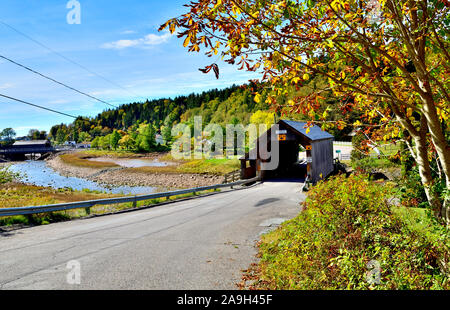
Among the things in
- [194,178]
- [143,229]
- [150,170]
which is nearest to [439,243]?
[143,229]

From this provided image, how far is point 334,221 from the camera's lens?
6.47 metres

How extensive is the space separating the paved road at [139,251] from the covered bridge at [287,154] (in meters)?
12.2

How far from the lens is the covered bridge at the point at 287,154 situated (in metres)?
25.1

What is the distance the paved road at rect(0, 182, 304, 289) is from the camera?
608 cm

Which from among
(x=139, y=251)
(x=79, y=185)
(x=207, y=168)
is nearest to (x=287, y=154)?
(x=139, y=251)

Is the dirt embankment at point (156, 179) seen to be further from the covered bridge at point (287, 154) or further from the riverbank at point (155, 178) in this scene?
the covered bridge at point (287, 154)

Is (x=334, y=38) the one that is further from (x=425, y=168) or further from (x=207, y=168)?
(x=207, y=168)

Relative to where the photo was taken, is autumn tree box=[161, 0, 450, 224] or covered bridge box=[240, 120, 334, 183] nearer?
autumn tree box=[161, 0, 450, 224]

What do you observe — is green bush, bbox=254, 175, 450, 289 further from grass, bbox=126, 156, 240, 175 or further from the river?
grass, bbox=126, 156, 240, 175

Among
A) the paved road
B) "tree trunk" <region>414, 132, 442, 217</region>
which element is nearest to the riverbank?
the paved road

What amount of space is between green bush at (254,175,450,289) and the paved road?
1278mm

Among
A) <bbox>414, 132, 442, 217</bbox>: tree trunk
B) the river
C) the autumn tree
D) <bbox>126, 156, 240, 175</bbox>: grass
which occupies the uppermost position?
the autumn tree
